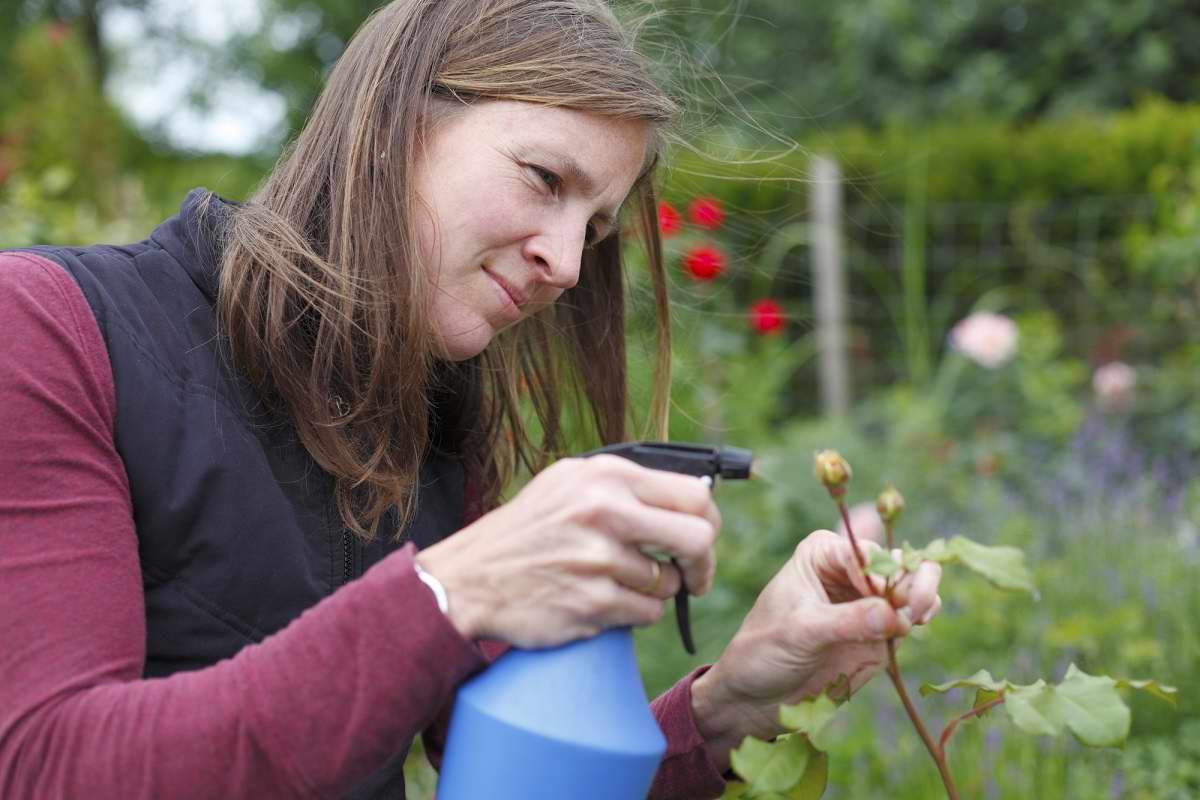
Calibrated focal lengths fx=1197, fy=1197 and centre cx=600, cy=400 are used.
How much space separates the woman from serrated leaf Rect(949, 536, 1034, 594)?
0.30 ft

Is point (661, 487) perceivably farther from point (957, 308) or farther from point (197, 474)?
point (957, 308)

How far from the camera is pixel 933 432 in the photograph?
4703mm

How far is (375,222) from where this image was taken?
1276 mm

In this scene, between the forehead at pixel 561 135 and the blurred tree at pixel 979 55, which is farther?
the blurred tree at pixel 979 55

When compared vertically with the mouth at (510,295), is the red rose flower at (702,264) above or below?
below

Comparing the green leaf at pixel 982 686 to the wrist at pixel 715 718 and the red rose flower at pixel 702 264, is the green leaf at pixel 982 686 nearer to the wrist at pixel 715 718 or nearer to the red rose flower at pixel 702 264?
the wrist at pixel 715 718

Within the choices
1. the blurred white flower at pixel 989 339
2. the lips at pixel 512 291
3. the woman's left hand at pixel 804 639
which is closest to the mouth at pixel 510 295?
the lips at pixel 512 291

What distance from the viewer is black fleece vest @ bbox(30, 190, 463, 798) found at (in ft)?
3.67

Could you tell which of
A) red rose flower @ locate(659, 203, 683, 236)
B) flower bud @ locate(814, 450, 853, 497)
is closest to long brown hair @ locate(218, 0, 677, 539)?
flower bud @ locate(814, 450, 853, 497)

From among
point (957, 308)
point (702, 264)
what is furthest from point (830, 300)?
point (702, 264)

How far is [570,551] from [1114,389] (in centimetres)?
429

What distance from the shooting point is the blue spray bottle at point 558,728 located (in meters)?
0.92

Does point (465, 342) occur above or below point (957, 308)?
above

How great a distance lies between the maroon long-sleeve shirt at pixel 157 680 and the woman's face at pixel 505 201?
45 centimetres
